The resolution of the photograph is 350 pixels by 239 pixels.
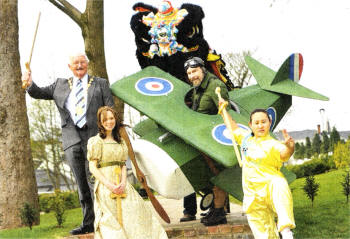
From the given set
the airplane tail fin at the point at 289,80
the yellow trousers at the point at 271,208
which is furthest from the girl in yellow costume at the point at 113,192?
the airplane tail fin at the point at 289,80

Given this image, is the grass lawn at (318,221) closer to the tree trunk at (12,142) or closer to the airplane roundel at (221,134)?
the tree trunk at (12,142)

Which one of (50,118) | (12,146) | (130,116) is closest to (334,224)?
(12,146)

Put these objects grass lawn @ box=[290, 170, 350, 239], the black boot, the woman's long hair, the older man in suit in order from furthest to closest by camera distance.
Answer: grass lawn @ box=[290, 170, 350, 239], the black boot, the older man in suit, the woman's long hair

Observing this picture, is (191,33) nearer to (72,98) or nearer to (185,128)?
(185,128)

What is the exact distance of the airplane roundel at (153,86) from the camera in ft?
17.8

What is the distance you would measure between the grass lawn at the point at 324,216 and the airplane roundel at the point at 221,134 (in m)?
1.48

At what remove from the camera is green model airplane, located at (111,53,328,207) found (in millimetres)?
4746

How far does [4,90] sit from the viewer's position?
8.66 meters

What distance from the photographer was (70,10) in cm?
991

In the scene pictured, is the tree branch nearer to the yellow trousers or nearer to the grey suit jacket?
the grey suit jacket

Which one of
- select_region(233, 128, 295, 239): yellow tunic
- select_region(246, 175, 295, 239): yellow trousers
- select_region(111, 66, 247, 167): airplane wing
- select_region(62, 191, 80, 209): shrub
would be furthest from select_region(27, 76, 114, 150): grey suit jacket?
select_region(62, 191, 80, 209): shrub

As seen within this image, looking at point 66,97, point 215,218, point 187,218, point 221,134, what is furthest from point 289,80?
point 66,97

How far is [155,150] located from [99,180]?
34.1 inches

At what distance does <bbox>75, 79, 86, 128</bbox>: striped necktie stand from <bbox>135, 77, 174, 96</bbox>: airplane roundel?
750 millimetres
